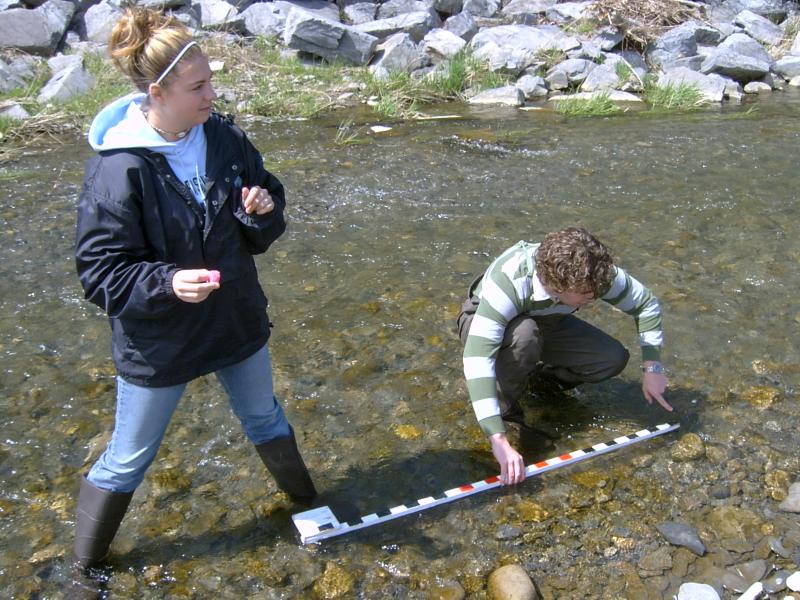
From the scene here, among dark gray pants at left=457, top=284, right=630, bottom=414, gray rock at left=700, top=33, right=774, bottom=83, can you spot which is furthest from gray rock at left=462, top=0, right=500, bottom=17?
dark gray pants at left=457, top=284, right=630, bottom=414

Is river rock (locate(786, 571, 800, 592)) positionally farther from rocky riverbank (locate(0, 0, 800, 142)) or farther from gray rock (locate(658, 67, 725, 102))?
gray rock (locate(658, 67, 725, 102))

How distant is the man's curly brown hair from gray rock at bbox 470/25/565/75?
29.9 feet

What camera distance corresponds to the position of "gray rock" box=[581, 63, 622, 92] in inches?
438

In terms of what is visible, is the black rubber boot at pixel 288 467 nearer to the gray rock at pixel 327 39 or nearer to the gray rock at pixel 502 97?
the gray rock at pixel 502 97

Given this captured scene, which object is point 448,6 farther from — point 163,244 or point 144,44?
point 163,244

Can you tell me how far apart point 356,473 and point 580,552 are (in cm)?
101

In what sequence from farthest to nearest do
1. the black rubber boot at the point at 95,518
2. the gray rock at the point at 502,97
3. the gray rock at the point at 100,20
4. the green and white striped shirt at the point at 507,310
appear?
1. the gray rock at the point at 100,20
2. the gray rock at the point at 502,97
3. the green and white striped shirt at the point at 507,310
4. the black rubber boot at the point at 95,518

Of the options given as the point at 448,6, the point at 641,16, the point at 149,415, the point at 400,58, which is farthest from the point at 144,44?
the point at 448,6

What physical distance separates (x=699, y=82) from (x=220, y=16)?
7.77 meters

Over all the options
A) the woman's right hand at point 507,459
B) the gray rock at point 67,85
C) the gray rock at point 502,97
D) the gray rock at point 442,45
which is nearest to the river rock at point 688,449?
the woman's right hand at point 507,459

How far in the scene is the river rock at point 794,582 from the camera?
2.76 meters

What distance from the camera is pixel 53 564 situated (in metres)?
2.88

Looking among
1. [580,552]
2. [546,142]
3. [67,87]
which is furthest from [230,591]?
[67,87]

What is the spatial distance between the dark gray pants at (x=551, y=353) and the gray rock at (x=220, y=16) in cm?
1069
